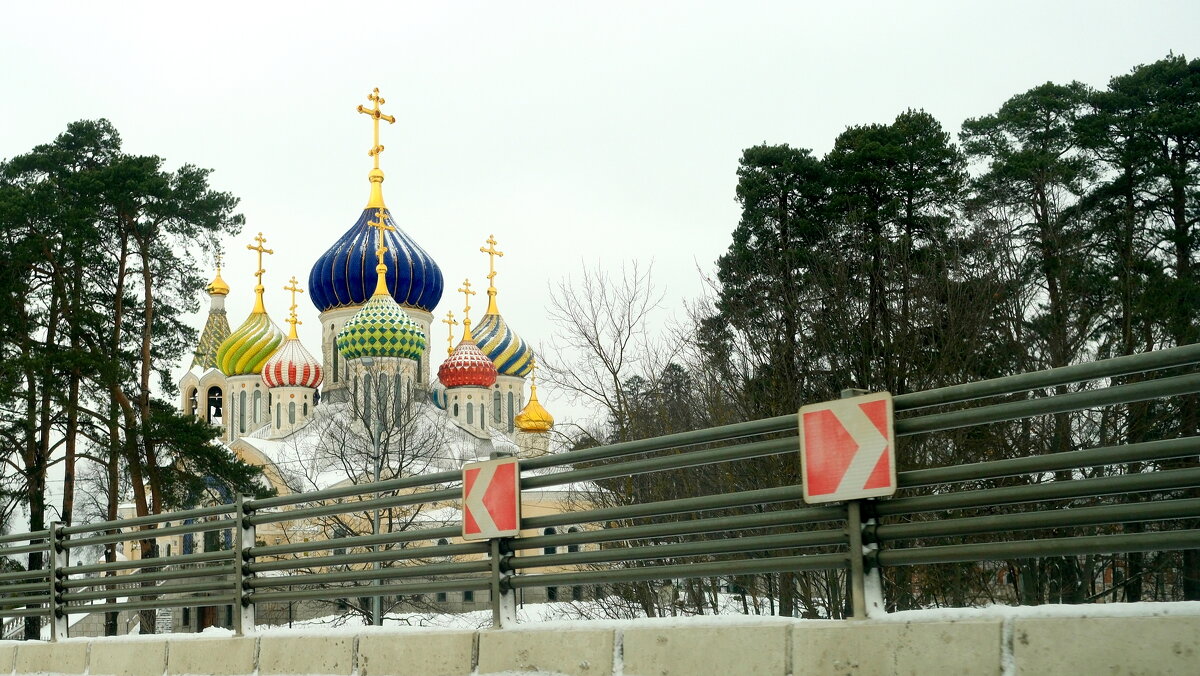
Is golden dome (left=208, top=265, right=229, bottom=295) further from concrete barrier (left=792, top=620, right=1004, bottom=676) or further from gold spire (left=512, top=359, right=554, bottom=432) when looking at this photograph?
concrete barrier (left=792, top=620, right=1004, bottom=676)

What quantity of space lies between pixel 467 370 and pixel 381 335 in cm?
997

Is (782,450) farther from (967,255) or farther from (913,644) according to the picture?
(967,255)

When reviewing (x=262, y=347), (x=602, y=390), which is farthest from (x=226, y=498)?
(x=262, y=347)

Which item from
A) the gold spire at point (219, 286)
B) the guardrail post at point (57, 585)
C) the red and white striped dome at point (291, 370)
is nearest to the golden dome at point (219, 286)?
the gold spire at point (219, 286)

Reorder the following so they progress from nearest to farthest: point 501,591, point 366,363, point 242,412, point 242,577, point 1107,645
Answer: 1. point 1107,645
2. point 501,591
3. point 242,577
4. point 366,363
5. point 242,412

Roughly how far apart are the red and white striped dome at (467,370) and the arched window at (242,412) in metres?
12.7

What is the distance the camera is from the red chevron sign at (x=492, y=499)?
6664 millimetres

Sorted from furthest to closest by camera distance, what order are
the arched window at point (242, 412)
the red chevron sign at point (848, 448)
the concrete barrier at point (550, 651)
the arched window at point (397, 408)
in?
the arched window at point (242, 412)
the arched window at point (397, 408)
the concrete barrier at point (550, 651)
the red chevron sign at point (848, 448)

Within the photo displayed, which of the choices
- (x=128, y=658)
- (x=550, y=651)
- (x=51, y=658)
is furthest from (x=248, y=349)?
(x=550, y=651)

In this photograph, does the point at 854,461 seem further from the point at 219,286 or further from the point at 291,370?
the point at 219,286

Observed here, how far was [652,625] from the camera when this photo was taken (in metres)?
5.86

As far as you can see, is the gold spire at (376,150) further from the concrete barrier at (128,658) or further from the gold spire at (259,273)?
the concrete barrier at (128,658)

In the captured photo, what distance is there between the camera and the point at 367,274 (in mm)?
69562

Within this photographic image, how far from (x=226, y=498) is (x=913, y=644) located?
120ft
